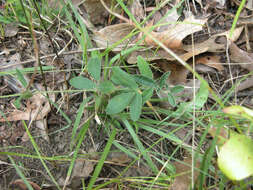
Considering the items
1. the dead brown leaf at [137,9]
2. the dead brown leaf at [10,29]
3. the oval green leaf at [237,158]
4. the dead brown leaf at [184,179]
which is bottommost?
the dead brown leaf at [184,179]

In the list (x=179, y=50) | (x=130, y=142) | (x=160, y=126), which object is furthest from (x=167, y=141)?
(x=179, y=50)

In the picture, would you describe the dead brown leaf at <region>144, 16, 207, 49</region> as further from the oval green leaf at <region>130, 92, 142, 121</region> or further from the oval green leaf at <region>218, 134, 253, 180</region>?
the oval green leaf at <region>218, 134, 253, 180</region>

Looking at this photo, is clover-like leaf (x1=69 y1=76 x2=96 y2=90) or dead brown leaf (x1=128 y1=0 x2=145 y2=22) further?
dead brown leaf (x1=128 y1=0 x2=145 y2=22)

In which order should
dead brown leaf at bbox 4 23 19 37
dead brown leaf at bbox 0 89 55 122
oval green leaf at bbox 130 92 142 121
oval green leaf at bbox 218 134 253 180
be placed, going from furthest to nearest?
dead brown leaf at bbox 4 23 19 37 < dead brown leaf at bbox 0 89 55 122 < oval green leaf at bbox 130 92 142 121 < oval green leaf at bbox 218 134 253 180

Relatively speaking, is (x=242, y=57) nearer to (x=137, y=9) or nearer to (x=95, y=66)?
(x=137, y=9)

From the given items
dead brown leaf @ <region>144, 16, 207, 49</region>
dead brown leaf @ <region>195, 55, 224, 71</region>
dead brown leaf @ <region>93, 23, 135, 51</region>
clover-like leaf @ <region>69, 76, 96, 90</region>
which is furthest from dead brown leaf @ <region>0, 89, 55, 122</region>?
dead brown leaf @ <region>195, 55, 224, 71</region>

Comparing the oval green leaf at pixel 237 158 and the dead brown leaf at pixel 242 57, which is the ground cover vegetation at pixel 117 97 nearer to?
the dead brown leaf at pixel 242 57

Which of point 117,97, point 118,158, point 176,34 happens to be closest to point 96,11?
point 176,34

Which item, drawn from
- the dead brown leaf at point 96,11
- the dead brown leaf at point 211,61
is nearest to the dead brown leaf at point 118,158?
the dead brown leaf at point 211,61
